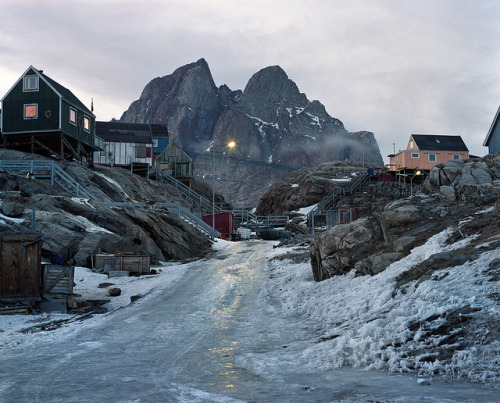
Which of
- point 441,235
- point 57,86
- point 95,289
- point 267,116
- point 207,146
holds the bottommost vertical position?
point 95,289

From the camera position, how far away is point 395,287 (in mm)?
10562

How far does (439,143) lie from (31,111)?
5859 cm

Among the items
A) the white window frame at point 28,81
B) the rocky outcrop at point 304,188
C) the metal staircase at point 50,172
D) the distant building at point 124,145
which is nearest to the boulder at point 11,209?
the metal staircase at point 50,172

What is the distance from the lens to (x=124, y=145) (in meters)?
66.4

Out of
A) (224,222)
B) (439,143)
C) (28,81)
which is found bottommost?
(224,222)

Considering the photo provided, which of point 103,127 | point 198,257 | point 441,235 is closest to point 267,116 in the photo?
point 103,127

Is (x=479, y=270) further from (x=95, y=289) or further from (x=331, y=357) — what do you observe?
(x=95, y=289)

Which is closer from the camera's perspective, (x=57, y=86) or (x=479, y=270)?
(x=479, y=270)

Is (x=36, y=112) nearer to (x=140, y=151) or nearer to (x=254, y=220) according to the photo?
(x=140, y=151)

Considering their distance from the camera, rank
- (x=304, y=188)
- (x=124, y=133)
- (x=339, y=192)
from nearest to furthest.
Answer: (x=339, y=192) → (x=124, y=133) → (x=304, y=188)

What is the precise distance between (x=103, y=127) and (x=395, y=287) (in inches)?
2638

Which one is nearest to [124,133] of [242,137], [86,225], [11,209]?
[86,225]

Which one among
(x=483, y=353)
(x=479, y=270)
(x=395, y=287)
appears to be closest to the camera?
(x=483, y=353)

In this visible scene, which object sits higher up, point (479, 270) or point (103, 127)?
point (103, 127)
